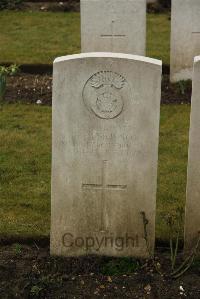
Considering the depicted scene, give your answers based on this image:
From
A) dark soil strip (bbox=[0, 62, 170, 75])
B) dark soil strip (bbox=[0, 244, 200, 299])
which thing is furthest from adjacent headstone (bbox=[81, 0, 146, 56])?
dark soil strip (bbox=[0, 244, 200, 299])

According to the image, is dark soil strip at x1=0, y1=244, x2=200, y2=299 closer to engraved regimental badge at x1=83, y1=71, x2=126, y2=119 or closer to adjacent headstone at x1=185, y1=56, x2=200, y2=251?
adjacent headstone at x1=185, y1=56, x2=200, y2=251

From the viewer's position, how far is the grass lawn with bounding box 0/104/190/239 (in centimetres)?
512

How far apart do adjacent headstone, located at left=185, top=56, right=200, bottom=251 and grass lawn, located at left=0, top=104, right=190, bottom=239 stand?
14.3 inches

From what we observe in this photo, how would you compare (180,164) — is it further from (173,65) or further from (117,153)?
(173,65)

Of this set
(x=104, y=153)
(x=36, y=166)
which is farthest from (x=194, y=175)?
(x=36, y=166)

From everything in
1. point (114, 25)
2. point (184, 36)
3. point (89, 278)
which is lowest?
point (89, 278)

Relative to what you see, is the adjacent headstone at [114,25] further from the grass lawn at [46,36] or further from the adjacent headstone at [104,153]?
the adjacent headstone at [104,153]

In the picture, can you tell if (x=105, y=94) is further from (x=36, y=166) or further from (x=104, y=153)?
(x=36, y=166)

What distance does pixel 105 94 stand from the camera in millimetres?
4141

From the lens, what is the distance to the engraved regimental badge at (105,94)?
412 centimetres

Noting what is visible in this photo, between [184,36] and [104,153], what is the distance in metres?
4.40

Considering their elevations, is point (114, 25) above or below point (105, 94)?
above

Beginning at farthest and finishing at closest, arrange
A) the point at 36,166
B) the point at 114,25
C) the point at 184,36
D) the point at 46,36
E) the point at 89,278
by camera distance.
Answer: the point at 46,36 < the point at 184,36 < the point at 114,25 < the point at 36,166 < the point at 89,278

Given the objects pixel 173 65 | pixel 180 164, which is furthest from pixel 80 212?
pixel 173 65
